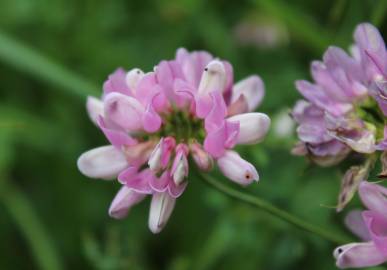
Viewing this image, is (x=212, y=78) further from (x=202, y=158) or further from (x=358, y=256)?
(x=358, y=256)

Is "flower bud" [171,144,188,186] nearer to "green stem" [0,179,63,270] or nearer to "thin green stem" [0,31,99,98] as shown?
"thin green stem" [0,31,99,98]

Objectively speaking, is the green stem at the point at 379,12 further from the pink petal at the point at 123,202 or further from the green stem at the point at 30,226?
the green stem at the point at 30,226

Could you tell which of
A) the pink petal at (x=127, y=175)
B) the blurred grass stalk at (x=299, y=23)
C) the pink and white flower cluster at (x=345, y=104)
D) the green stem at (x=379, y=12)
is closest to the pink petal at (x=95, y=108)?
the pink petal at (x=127, y=175)

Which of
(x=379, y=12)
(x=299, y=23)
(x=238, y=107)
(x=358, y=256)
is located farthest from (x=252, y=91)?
(x=299, y=23)

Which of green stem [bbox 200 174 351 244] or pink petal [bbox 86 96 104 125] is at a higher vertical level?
pink petal [bbox 86 96 104 125]

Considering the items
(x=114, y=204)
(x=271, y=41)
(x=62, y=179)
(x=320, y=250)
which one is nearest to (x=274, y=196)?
(x=320, y=250)

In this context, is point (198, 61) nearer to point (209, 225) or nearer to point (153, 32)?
point (209, 225)

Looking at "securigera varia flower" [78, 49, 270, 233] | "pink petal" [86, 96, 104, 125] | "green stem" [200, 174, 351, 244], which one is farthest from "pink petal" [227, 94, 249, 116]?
"pink petal" [86, 96, 104, 125]
